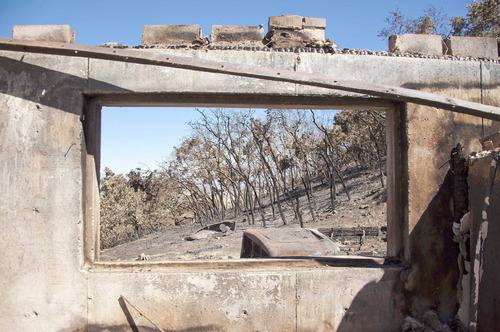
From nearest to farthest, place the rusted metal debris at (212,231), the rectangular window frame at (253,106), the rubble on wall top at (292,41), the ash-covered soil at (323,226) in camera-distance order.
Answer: the rectangular window frame at (253,106)
the rubble on wall top at (292,41)
the ash-covered soil at (323,226)
the rusted metal debris at (212,231)

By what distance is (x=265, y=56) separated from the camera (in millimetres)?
3822

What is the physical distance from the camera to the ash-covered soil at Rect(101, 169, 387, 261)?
10.6 metres

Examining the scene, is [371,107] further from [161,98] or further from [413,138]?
[161,98]

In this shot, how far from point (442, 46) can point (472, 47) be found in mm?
326

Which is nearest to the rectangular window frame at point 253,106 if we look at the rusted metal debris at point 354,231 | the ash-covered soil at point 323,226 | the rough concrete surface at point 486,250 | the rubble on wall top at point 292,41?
the rubble on wall top at point 292,41

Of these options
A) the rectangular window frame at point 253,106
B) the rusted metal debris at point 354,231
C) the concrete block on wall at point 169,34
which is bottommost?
the rusted metal debris at point 354,231

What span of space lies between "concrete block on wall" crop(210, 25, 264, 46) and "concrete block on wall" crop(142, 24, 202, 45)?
19 cm

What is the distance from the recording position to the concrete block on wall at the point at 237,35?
4.08 meters

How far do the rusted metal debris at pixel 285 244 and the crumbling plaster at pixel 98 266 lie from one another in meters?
1.56

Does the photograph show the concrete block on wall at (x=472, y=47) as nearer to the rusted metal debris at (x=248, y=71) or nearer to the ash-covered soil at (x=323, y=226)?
the rusted metal debris at (x=248, y=71)

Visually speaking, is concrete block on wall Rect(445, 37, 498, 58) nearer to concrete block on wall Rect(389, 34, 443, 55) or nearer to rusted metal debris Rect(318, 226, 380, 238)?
concrete block on wall Rect(389, 34, 443, 55)

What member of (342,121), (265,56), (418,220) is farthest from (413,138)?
(342,121)

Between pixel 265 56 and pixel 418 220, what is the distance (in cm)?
215

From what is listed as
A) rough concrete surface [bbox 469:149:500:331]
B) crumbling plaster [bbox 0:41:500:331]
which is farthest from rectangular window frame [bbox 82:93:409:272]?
rough concrete surface [bbox 469:149:500:331]
